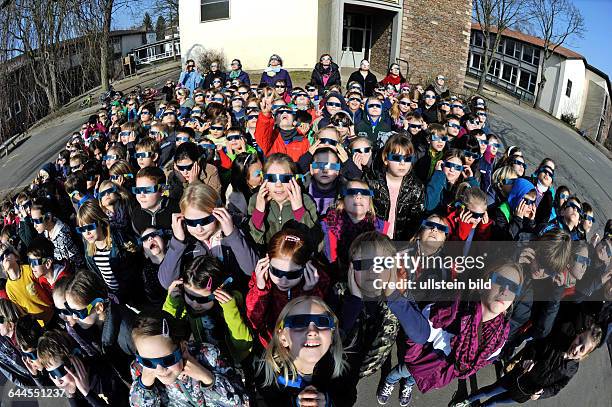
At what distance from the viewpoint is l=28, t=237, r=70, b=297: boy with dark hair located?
3.38m

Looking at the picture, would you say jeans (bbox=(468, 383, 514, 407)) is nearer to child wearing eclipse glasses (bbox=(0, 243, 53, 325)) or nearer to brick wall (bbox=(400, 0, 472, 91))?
child wearing eclipse glasses (bbox=(0, 243, 53, 325))

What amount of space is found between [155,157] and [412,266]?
381cm

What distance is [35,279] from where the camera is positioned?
3.45m

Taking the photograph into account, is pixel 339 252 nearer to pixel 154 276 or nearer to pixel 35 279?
pixel 154 276

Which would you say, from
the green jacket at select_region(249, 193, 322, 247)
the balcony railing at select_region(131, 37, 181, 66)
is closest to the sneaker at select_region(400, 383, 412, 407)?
the green jacket at select_region(249, 193, 322, 247)

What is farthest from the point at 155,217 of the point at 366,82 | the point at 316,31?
the point at 316,31

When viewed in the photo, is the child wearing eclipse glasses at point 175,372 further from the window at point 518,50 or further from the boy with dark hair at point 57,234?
the window at point 518,50

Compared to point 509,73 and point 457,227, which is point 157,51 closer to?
point 457,227

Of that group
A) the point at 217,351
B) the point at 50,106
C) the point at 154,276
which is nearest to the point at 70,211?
the point at 154,276

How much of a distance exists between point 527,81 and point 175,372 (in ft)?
150

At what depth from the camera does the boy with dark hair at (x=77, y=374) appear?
2404mm

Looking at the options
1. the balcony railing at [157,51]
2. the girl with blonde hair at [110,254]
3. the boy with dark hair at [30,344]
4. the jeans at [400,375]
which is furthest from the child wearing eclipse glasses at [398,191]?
the balcony railing at [157,51]

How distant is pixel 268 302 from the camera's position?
2.67 metres

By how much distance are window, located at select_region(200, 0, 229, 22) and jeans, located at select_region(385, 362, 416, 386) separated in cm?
1767
